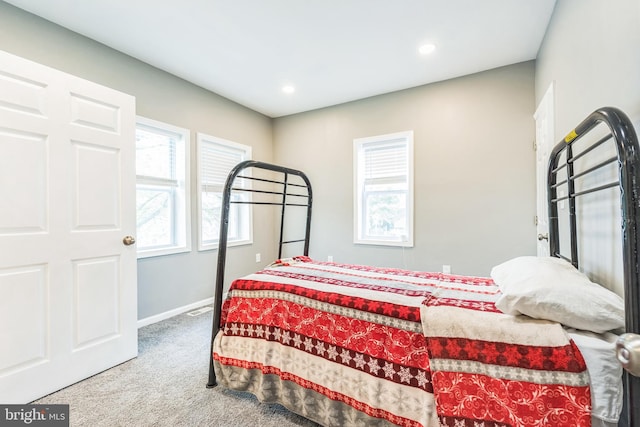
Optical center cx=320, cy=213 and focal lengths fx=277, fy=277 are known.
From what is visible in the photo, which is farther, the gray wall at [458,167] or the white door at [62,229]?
the gray wall at [458,167]

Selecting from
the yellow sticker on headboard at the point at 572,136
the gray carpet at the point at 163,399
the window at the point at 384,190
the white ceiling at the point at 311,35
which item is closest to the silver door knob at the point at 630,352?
the yellow sticker on headboard at the point at 572,136

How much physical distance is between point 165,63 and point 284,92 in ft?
4.31

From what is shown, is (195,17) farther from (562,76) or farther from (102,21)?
(562,76)

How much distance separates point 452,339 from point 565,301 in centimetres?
40

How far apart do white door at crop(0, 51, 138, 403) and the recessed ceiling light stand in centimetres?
257

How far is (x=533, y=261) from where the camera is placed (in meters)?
1.36

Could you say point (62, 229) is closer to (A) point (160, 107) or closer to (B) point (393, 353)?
(A) point (160, 107)

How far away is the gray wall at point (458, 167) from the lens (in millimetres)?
2852

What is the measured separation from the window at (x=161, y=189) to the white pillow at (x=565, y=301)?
3.03 m

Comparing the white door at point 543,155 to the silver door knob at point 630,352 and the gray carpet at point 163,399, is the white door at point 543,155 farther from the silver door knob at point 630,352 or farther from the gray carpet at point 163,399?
the gray carpet at point 163,399

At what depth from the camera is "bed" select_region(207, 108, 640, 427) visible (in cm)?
88

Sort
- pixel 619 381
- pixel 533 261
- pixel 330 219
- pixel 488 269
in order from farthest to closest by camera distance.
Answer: pixel 330 219, pixel 488 269, pixel 533 261, pixel 619 381

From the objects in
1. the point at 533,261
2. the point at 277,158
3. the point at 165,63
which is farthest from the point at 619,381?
the point at 277,158

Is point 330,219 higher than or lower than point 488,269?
higher
